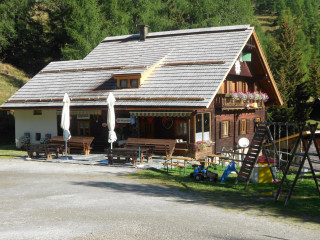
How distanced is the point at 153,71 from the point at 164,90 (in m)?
2.90

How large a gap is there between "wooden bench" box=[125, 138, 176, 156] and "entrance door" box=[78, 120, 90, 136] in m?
4.32

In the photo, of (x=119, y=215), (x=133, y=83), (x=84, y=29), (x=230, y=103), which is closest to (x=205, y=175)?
(x=119, y=215)

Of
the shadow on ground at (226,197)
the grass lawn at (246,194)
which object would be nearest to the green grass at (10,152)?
the grass lawn at (246,194)

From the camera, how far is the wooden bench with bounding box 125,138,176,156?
21.5 m

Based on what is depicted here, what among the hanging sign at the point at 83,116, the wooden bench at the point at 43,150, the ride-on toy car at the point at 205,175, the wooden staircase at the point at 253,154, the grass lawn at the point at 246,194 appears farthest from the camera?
the hanging sign at the point at 83,116

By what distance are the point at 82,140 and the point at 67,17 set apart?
32.1 meters

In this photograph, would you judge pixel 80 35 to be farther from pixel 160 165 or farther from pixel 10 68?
pixel 160 165

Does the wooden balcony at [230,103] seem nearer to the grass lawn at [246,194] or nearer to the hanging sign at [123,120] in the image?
the hanging sign at [123,120]

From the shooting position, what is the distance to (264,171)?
16375mm

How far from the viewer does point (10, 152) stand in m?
25.6

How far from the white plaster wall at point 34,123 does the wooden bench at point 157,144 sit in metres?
6.78

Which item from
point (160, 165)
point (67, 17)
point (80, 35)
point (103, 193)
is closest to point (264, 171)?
point (160, 165)

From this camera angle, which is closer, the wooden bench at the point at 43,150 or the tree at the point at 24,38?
the wooden bench at the point at 43,150

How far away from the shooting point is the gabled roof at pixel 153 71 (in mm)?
22406
